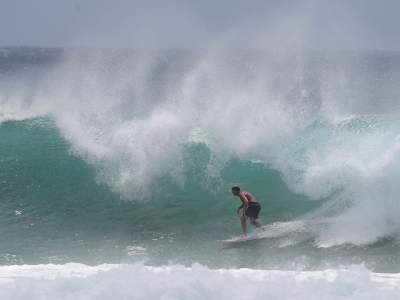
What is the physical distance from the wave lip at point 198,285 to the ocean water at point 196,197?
2cm

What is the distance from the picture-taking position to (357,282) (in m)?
7.06

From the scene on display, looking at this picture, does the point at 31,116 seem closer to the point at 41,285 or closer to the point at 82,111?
the point at 82,111

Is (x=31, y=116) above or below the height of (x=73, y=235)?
above

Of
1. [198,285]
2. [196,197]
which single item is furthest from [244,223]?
[198,285]

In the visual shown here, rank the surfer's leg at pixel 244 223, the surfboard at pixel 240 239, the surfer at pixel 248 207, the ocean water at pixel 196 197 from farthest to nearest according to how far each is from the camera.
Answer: the surfer at pixel 248 207
the surfer's leg at pixel 244 223
the surfboard at pixel 240 239
the ocean water at pixel 196 197

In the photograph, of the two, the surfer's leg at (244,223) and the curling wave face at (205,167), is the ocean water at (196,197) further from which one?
the surfer's leg at (244,223)

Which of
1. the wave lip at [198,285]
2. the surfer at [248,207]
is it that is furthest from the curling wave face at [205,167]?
the wave lip at [198,285]

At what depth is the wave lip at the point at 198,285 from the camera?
693 centimetres

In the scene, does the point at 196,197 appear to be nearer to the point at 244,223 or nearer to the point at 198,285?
the point at 244,223

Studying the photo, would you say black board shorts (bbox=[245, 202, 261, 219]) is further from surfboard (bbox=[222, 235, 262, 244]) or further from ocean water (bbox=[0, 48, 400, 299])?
surfboard (bbox=[222, 235, 262, 244])

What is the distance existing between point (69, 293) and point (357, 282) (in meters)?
3.58

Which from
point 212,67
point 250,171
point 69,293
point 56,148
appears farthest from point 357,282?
point 212,67

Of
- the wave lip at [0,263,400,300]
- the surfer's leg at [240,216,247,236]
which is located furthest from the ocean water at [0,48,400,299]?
the surfer's leg at [240,216,247,236]

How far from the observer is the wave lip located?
6.93 meters
